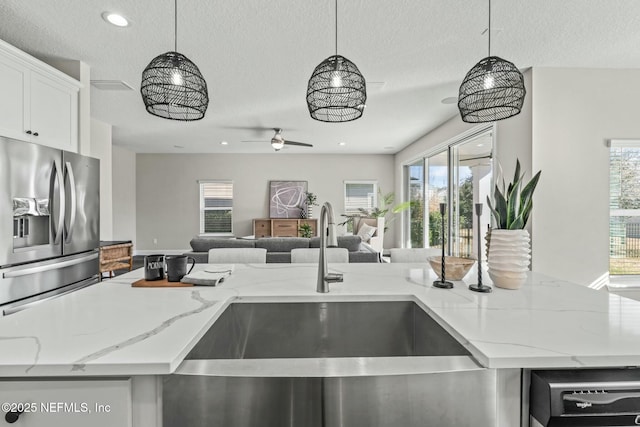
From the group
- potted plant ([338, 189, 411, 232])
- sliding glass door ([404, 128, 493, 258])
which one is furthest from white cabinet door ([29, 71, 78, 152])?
potted plant ([338, 189, 411, 232])

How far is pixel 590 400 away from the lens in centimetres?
75

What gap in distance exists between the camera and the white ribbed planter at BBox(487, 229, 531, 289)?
4.40 ft

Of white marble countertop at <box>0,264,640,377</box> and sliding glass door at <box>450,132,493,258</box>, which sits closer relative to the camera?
white marble countertop at <box>0,264,640,377</box>

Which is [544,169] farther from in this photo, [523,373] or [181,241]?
[181,241]

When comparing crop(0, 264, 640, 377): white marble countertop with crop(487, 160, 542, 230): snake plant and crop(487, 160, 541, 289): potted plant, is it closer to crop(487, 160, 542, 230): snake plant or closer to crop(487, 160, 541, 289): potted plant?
crop(487, 160, 541, 289): potted plant

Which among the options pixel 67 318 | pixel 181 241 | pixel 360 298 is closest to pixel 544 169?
pixel 360 298

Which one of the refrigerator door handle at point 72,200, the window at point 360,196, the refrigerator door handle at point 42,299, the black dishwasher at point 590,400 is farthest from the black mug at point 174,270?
the window at point 360,196

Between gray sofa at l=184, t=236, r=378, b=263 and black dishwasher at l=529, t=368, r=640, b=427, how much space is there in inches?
109

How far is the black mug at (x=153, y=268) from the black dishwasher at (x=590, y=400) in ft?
4.94

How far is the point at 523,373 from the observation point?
0.78m

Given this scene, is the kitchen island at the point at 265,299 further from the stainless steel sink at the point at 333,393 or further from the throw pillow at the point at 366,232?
the throw pillow at the point at 366,232

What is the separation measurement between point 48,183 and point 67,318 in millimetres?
1861

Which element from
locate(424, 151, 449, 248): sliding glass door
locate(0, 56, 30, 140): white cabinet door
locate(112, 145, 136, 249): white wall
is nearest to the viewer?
locate(0, 56, 30, 140): white cabinet door

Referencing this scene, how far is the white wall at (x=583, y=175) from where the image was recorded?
3.06 metres
